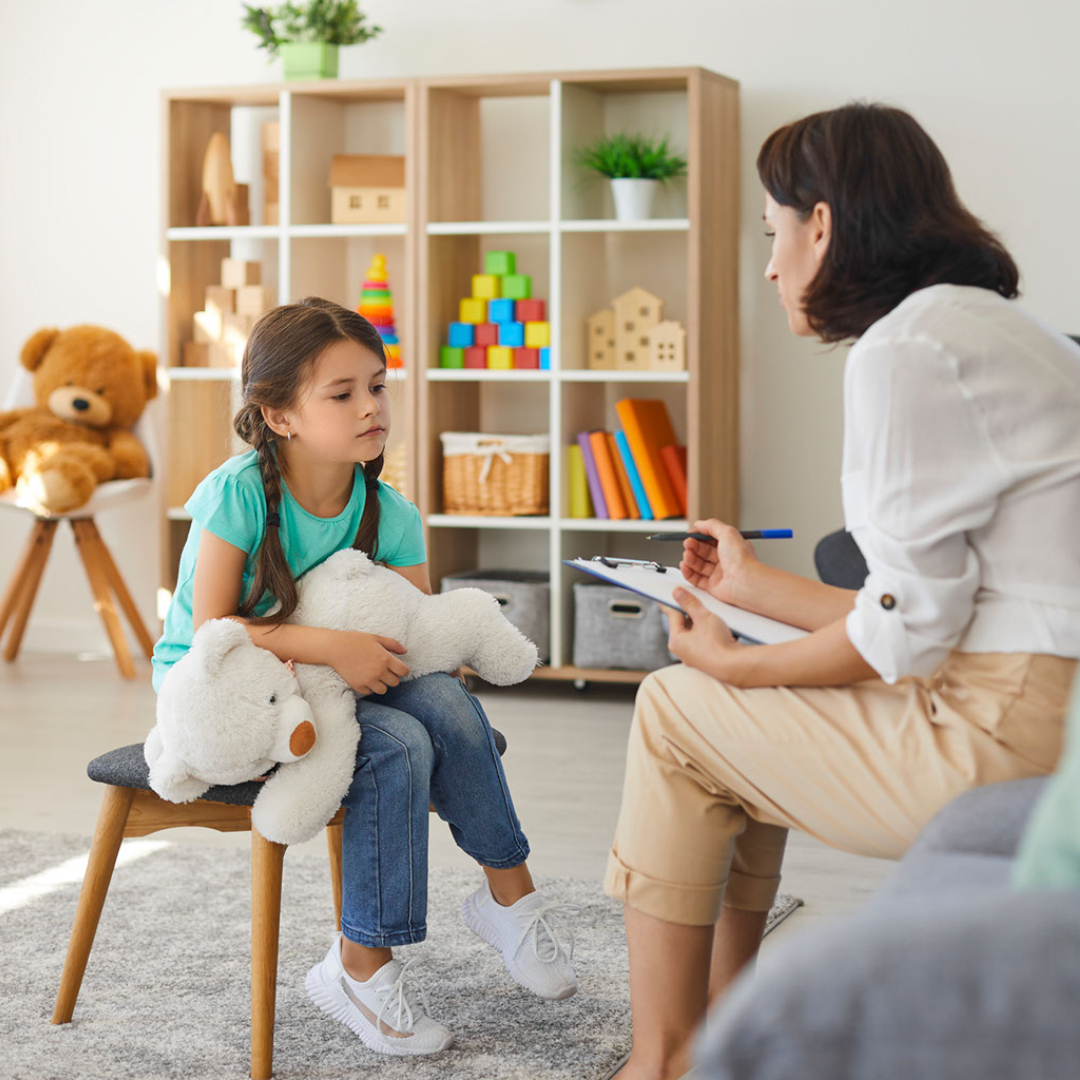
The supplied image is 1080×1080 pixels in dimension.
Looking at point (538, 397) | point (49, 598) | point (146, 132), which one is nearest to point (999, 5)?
point (538, 397)

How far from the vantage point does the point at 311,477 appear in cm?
168

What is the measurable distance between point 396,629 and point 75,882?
0.85m

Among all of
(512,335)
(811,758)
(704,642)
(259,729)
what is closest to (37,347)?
(512,335)

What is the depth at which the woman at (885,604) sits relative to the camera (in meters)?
1.11

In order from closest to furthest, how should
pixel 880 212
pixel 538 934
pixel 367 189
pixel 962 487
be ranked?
pixel 962 487 → pixel 880 212 → pixel 538 934 → pixel 367 189

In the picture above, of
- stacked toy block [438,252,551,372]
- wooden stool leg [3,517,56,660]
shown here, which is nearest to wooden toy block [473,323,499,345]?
stacked toy block [438,252,551,372]

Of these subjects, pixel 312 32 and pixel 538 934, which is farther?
pixel 312 32

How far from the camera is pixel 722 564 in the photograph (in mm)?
1446

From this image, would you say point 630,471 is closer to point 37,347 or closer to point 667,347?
point 667,347

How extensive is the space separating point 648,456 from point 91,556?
155 centimetres

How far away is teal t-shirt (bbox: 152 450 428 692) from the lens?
1557 millimetres

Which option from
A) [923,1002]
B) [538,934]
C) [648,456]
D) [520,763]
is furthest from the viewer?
[648,456]

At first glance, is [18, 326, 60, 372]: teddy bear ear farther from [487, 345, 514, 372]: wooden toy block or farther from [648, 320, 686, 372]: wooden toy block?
[648, 320, 686, 372]: wooden toy block

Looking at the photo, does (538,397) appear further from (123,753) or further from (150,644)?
(123,753)
